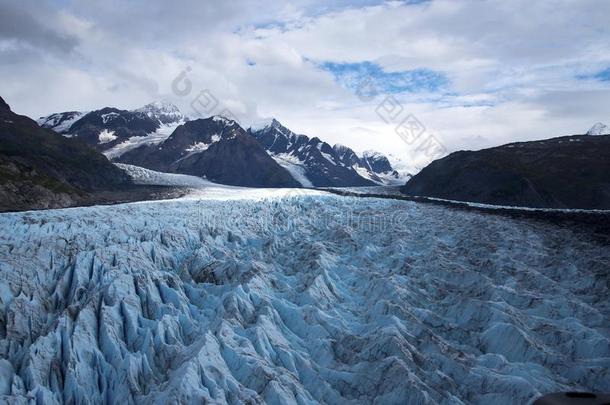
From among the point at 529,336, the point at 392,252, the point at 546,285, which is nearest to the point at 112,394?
the point at 529,336

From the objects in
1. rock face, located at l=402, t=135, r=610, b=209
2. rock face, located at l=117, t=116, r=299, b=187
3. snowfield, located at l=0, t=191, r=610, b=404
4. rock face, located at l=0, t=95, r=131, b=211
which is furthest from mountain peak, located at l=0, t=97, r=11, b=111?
snowfield, located at l=0, t=191, r=610, b=404

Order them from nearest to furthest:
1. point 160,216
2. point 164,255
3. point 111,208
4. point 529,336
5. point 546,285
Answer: point 529,336
point 546,285
point 164,255
point 160,216
point 111,208

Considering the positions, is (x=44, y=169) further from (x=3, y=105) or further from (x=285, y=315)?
(x=285, y=315)

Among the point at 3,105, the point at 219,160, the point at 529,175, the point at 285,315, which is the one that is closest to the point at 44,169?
the point at 3,105

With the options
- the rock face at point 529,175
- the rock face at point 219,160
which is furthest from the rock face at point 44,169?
the rock face at point 219,160

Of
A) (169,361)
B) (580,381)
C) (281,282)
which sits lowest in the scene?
(580,381)

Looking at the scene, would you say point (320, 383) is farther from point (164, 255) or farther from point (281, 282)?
point (164, 255)
